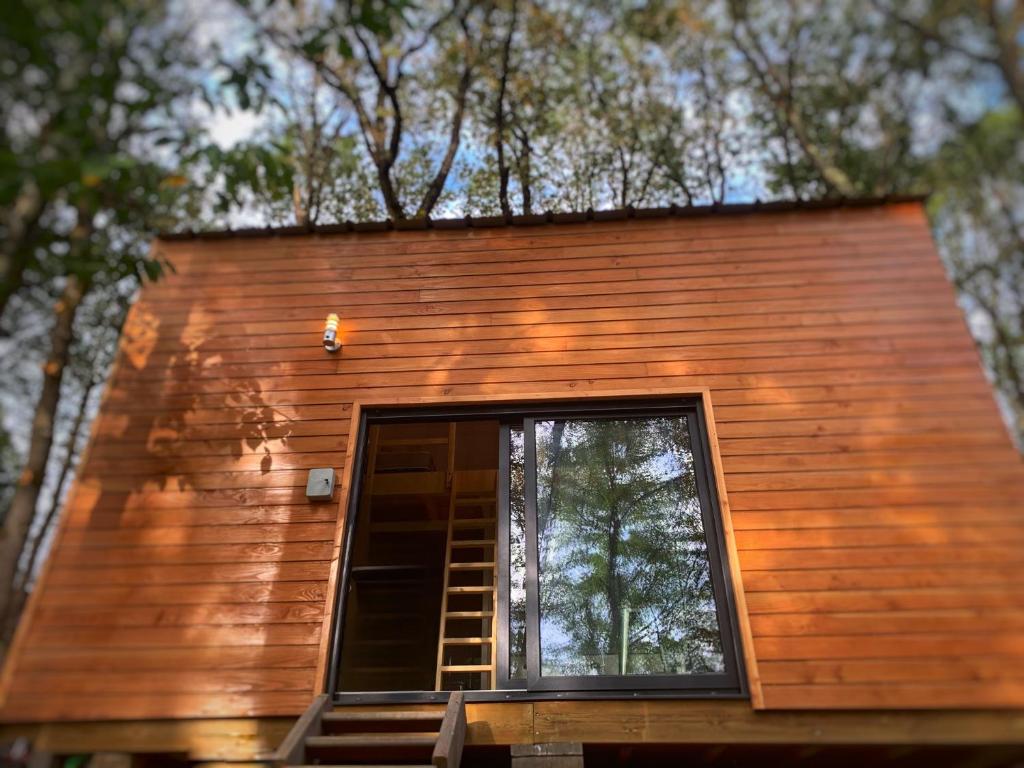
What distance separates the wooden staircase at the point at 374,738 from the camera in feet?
8.08

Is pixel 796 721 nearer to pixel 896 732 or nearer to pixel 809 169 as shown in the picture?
pixel 896 732

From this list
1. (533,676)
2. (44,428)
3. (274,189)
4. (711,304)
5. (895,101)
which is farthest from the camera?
(895,101)

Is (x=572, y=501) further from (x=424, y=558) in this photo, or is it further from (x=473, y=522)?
(x=424, y=558)

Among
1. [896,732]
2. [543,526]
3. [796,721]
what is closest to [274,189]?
[543,526]

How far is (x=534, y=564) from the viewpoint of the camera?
3.29 m

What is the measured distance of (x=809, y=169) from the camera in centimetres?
979

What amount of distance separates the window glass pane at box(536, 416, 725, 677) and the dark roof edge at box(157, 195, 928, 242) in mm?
1575

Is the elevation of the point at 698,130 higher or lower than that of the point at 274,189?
higher

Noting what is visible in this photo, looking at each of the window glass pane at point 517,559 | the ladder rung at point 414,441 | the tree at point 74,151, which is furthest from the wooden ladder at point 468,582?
the tree at point 74,151

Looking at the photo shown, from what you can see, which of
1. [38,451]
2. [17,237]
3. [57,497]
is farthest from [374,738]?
[57,497]

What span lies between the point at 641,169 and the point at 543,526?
7.73 meters

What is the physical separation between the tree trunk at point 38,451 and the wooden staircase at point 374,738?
5587 mm

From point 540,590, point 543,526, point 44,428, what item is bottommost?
point 540,590

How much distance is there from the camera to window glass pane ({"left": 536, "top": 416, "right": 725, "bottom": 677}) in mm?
3031
